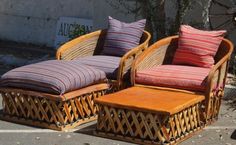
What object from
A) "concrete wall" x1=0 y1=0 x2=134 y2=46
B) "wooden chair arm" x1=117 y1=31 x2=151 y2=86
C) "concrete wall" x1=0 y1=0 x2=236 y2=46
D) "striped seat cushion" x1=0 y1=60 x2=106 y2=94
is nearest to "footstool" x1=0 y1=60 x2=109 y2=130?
"striped seat cushion" x1=0 y1=60 x2=106 y2=94

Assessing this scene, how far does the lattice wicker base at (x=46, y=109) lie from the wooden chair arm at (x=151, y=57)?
55 cm

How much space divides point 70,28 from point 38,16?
123 centimetres

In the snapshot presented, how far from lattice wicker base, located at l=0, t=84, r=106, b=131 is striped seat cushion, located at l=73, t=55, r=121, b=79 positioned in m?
0.37

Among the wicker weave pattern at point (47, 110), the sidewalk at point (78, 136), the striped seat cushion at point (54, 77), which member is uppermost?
the striped seat cushion at point (54, 77)

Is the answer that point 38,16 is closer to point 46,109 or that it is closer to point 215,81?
point 46,109

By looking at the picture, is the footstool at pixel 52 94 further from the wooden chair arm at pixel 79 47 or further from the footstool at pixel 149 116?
the wooden chair arm at pixel 79 47

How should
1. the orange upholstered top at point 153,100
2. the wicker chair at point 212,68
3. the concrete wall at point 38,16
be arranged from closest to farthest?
1. the orange upholstered top at point 153,100
2. the wicker chair at point 212,68
3. the concrete wall at point 38,16

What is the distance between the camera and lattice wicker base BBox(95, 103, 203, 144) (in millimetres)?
6055

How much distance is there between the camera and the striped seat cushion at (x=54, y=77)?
6.64 meters

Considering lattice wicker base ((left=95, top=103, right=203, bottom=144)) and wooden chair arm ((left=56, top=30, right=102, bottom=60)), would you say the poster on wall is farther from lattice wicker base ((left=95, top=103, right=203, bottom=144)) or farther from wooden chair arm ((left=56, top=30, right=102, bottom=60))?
lattice wicker base ((left=95, top=103, right=203, bottom=144))

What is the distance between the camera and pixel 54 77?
21.9 feet

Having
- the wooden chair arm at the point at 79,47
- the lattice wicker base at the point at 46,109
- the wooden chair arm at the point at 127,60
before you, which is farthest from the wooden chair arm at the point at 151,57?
the wooden chair arm at the point at 79,47

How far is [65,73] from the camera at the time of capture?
6.80 meters

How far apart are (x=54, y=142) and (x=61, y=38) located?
637cm
